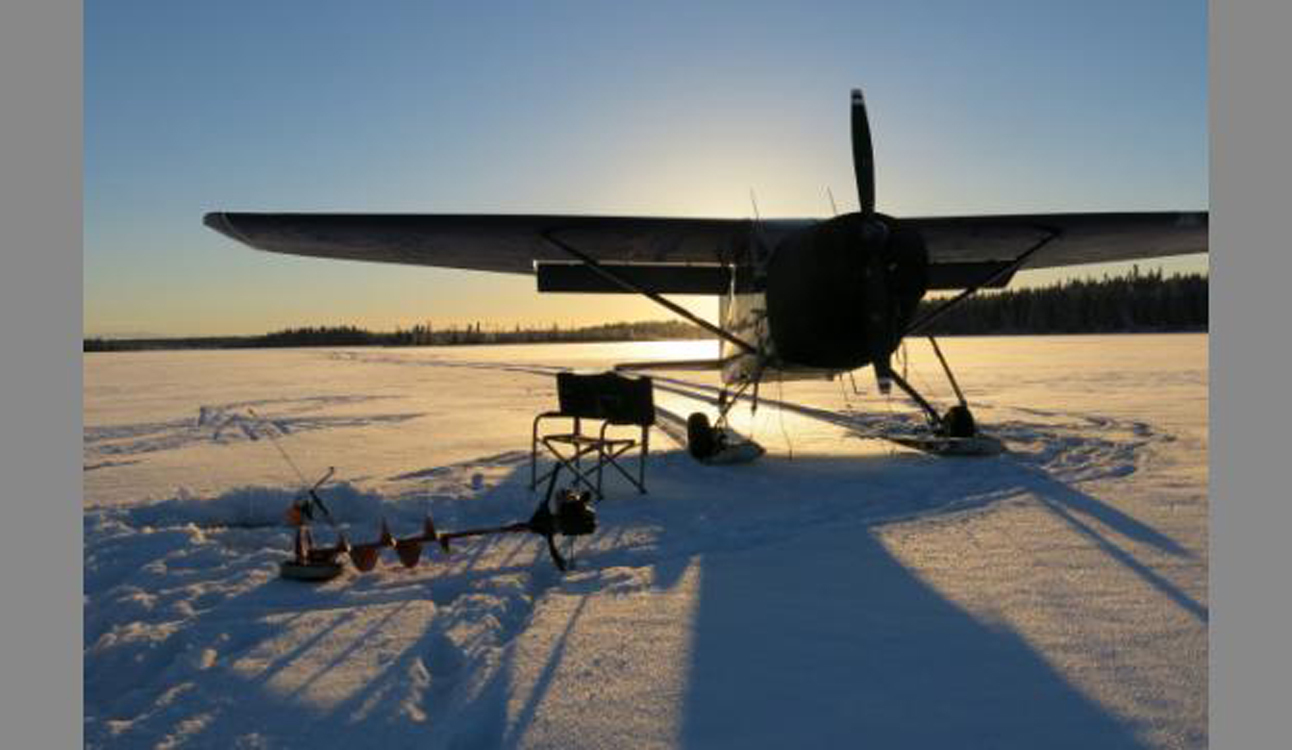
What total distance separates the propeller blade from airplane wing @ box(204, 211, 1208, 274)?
1281 millimetres

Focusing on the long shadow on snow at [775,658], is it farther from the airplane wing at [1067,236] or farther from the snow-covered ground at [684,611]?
the airplane wing at [1067,236]

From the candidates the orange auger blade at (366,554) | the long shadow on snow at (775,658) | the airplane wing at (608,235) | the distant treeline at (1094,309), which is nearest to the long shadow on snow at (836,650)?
the long shadow on snow at (775,658)

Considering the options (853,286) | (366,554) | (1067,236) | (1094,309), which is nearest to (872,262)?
(853,286)

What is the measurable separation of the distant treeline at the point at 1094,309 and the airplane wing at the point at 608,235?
58.5 m

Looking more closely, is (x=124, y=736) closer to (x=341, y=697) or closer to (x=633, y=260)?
(x=341, y=697)

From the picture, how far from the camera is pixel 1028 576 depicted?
11.8 feet

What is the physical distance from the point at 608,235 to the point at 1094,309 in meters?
77.8

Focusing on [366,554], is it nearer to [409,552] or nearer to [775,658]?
[409,552]

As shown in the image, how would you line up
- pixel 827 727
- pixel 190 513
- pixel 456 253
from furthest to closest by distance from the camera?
1. pixel 456 253
2. pixel 190 513
3. pixel 827 727

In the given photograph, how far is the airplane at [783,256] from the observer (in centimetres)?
589

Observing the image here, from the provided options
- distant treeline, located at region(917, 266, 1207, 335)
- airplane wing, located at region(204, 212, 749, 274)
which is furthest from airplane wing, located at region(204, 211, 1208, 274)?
distant treeline, located at region(917, 266, 1207, 335)

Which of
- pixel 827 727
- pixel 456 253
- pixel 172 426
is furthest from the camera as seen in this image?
pixel 172 426

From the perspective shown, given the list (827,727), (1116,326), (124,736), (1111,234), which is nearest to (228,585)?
(124,736)

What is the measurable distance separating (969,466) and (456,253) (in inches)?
250
